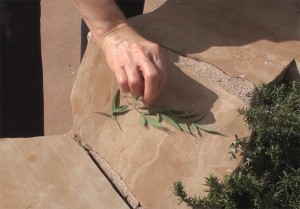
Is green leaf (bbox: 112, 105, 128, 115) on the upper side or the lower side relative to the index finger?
lower

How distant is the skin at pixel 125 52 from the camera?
1436mm

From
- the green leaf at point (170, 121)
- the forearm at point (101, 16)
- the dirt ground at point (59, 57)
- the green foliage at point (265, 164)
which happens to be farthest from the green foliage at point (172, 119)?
the dirt ground at point (59, 57)

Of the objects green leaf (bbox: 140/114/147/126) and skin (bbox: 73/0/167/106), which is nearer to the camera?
skin (bbox: 73/0/167/106)

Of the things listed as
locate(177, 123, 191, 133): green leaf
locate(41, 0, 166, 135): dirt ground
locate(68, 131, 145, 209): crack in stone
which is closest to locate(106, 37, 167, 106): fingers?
locate(177, 123, 191, 133): green leaf

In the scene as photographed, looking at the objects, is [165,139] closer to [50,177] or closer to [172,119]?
[172,119]

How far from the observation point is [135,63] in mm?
1449

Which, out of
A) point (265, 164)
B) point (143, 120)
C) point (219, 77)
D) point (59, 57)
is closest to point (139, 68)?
point (143, 120)

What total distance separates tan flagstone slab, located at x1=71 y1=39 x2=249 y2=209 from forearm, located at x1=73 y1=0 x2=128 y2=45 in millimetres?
151

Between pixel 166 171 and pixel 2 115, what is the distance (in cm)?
92

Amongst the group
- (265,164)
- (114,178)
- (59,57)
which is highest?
(265,164)

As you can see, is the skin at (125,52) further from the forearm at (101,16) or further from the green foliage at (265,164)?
the green foliage at (265,164)

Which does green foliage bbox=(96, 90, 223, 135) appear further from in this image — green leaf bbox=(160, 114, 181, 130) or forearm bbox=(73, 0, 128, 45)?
forearm bbox=(73, 0, 128, 45)

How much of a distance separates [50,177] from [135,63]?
0.36 meters

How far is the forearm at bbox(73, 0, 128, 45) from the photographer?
1.53 meters
